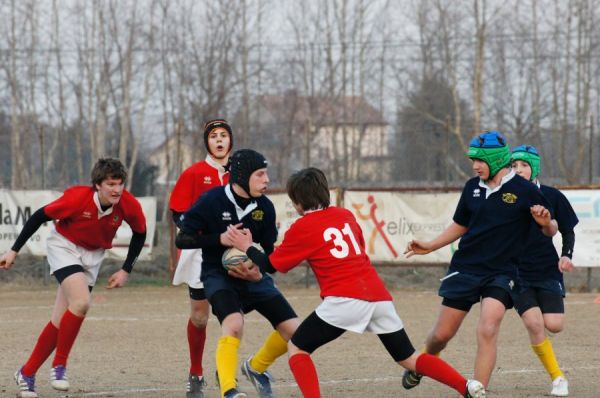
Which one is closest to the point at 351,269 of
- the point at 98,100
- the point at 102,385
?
the point at 102,385

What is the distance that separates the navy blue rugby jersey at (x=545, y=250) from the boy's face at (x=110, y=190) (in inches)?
112

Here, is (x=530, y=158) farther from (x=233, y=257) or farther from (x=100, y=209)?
(x=100, y=209)

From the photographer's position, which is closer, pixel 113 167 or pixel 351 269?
pixel 351 269

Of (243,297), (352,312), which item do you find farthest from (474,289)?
(243,297)

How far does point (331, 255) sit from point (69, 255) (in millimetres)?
2499

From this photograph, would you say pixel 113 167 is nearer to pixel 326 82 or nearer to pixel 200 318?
pixel 200 318

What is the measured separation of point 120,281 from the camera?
7715mm

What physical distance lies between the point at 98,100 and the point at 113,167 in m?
19.7

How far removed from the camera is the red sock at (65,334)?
293 inches

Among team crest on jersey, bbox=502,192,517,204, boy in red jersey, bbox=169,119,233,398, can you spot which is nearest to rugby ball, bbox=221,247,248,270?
boy in red jersey, bbox=169,119,233,398

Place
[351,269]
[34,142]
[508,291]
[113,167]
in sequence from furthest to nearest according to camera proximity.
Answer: [34,142] → [113,167] → [508,291] → [351,269]

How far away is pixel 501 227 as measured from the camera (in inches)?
274

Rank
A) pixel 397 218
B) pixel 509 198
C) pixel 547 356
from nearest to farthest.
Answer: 1. pixel 509 198
2. pixel 547 356
3. pixel 397 218

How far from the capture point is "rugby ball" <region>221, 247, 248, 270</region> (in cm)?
642
